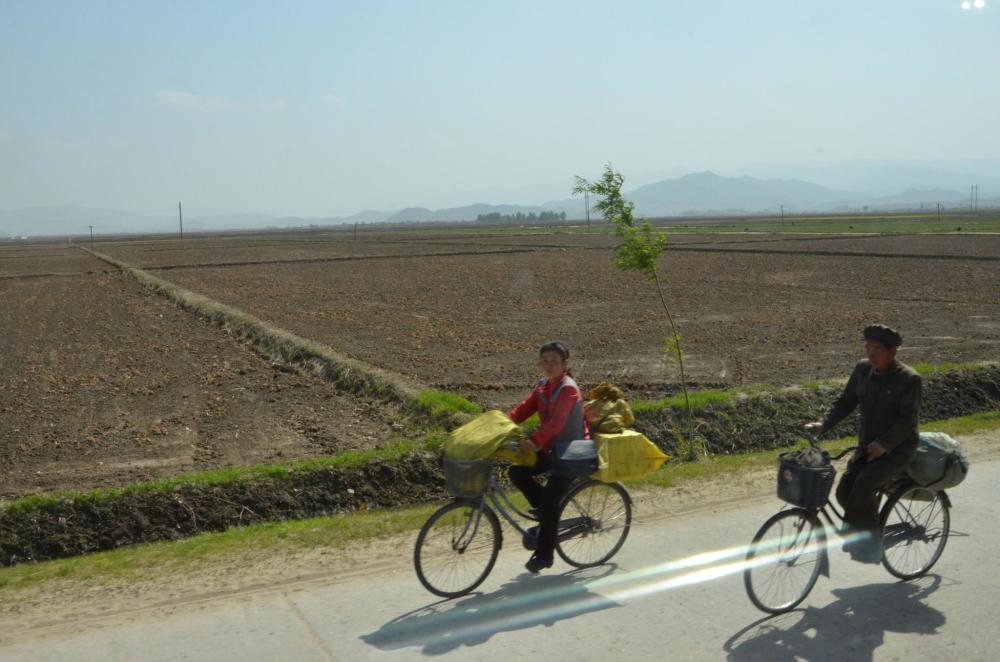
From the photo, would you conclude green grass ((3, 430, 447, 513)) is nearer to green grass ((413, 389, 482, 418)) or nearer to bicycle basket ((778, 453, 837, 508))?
green grass ((413, 389, 482, 418))

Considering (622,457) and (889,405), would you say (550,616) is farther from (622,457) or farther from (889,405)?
(889,405)

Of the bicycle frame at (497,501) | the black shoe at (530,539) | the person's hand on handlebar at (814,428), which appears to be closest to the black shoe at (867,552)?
the person's hand on handlebar at (814,428)

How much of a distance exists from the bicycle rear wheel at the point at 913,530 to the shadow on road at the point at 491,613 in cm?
194

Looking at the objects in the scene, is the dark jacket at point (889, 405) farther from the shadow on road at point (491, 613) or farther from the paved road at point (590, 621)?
the shadow on road at point (491, 613)

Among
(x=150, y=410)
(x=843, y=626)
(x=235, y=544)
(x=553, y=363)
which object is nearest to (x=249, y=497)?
(x=235, y=544)

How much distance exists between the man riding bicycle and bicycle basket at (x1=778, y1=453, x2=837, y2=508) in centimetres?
46

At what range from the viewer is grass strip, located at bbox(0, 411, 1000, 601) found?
7492 mm

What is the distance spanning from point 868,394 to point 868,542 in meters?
0.98

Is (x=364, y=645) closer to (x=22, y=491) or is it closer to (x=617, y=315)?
(x=22, y=491)

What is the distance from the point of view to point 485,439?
6535 millimetres

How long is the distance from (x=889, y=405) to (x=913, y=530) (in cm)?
98

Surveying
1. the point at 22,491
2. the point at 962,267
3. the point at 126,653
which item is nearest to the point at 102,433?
the point at 22,491

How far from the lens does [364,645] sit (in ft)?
19.3

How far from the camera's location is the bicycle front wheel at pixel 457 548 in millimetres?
6543
